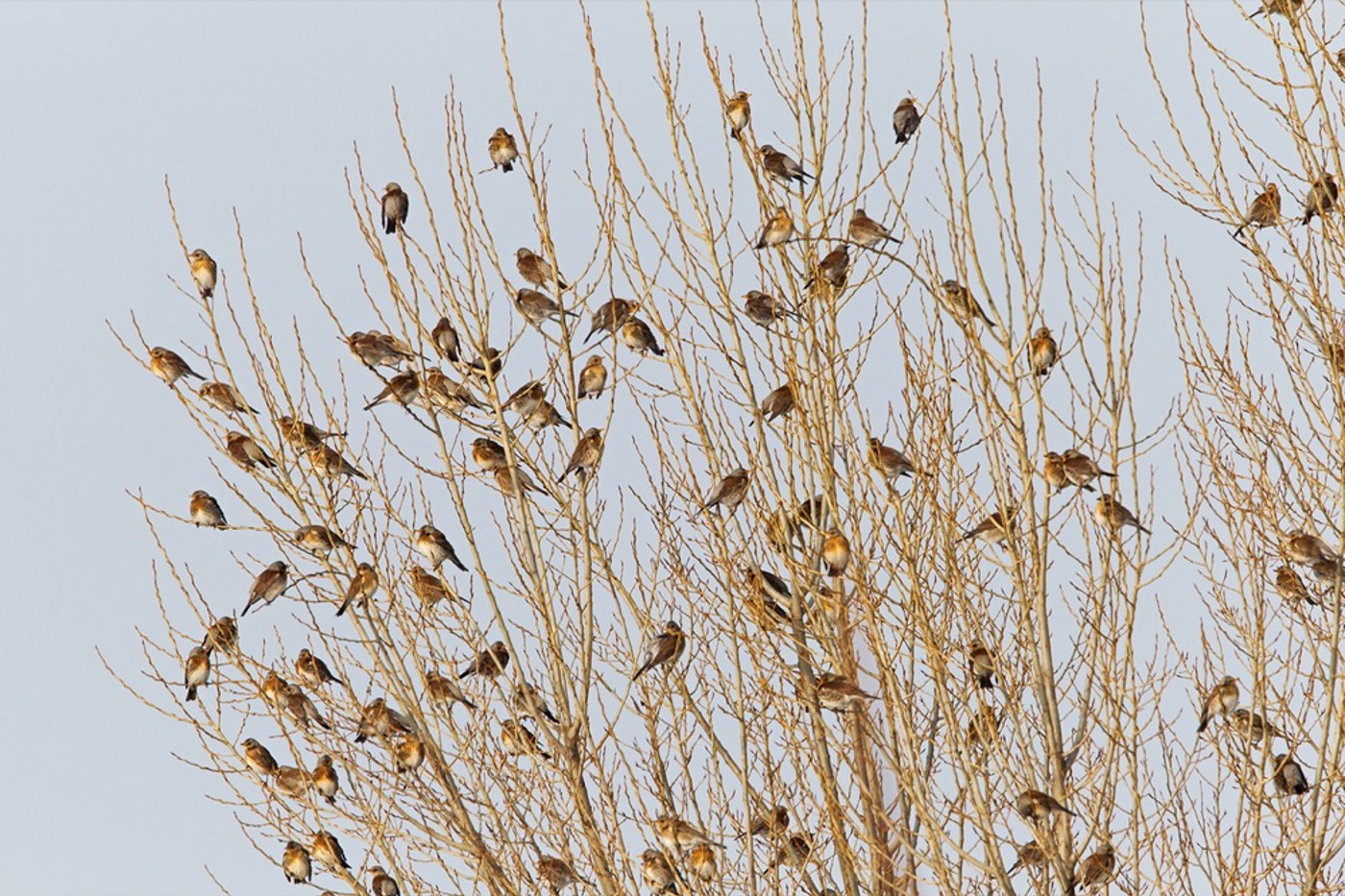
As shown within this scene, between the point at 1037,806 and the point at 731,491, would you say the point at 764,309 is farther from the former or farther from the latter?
the point at 1037,806

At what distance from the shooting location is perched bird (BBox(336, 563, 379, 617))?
22.5 feet

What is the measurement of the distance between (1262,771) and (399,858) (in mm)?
3090

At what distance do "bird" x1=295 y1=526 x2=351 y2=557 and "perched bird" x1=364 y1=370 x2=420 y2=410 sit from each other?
50cm

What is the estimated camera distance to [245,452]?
7020mm

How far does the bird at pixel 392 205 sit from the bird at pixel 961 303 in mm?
2111

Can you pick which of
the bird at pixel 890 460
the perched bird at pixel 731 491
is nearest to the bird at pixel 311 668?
the perched bird at pixel 731 491

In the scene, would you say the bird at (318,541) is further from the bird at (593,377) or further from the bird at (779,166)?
the bird at (779,166)

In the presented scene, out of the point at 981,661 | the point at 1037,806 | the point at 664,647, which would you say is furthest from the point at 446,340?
the point at 1037,806

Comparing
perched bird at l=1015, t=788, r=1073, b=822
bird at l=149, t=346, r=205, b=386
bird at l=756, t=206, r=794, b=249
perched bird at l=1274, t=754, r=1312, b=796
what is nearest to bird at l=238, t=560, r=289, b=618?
bird at l=149, t=346, r=205, b=386

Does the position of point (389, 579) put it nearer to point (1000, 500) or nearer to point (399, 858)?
point (399, 858)

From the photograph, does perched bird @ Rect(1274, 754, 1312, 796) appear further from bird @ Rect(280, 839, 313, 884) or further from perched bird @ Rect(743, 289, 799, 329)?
bird @ Rect(280, 839, 313, 884)

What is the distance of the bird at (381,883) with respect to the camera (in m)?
7.17

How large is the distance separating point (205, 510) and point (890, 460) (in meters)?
2.75

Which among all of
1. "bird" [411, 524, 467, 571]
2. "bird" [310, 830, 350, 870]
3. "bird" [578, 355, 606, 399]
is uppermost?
"bird" [578, 355, 606, 399]
